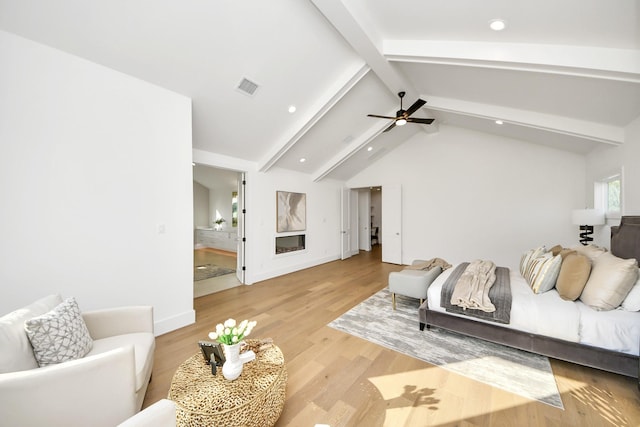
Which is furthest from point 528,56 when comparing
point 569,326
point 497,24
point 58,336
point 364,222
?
point 364,222

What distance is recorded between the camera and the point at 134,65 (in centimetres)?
264

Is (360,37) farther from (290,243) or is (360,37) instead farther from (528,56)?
(290,243)

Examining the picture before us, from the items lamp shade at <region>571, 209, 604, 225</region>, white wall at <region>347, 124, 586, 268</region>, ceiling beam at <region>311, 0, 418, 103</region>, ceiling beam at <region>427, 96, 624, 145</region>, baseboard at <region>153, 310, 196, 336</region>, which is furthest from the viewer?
white wall at <region>347, 124, 586, 268</region>

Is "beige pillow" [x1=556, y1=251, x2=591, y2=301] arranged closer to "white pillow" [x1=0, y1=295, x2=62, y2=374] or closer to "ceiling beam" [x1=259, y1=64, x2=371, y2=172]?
"ceiling beam" [x1=259, y1=64, x2=371, y2=172]

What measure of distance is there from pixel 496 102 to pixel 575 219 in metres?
2.14

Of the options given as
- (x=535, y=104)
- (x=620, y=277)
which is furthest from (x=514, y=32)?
(x=620, y=277)

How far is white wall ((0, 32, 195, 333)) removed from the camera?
2.10 m

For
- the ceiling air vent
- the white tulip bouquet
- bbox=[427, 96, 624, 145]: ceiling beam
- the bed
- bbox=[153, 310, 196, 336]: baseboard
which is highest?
the ceiling air vent

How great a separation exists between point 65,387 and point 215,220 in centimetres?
929

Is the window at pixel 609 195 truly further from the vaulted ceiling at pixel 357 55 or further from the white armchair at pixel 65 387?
the white armchair at pixel 65 387

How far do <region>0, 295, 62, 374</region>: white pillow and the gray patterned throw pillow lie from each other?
0.03 m

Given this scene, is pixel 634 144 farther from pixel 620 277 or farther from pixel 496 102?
pixel 620 277

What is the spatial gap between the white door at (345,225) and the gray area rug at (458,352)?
3985 mm

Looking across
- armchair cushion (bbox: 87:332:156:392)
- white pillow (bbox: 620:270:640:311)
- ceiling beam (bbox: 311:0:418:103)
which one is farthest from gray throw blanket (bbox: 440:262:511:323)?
ceiling beam (bbox: 311:0:418:103)
